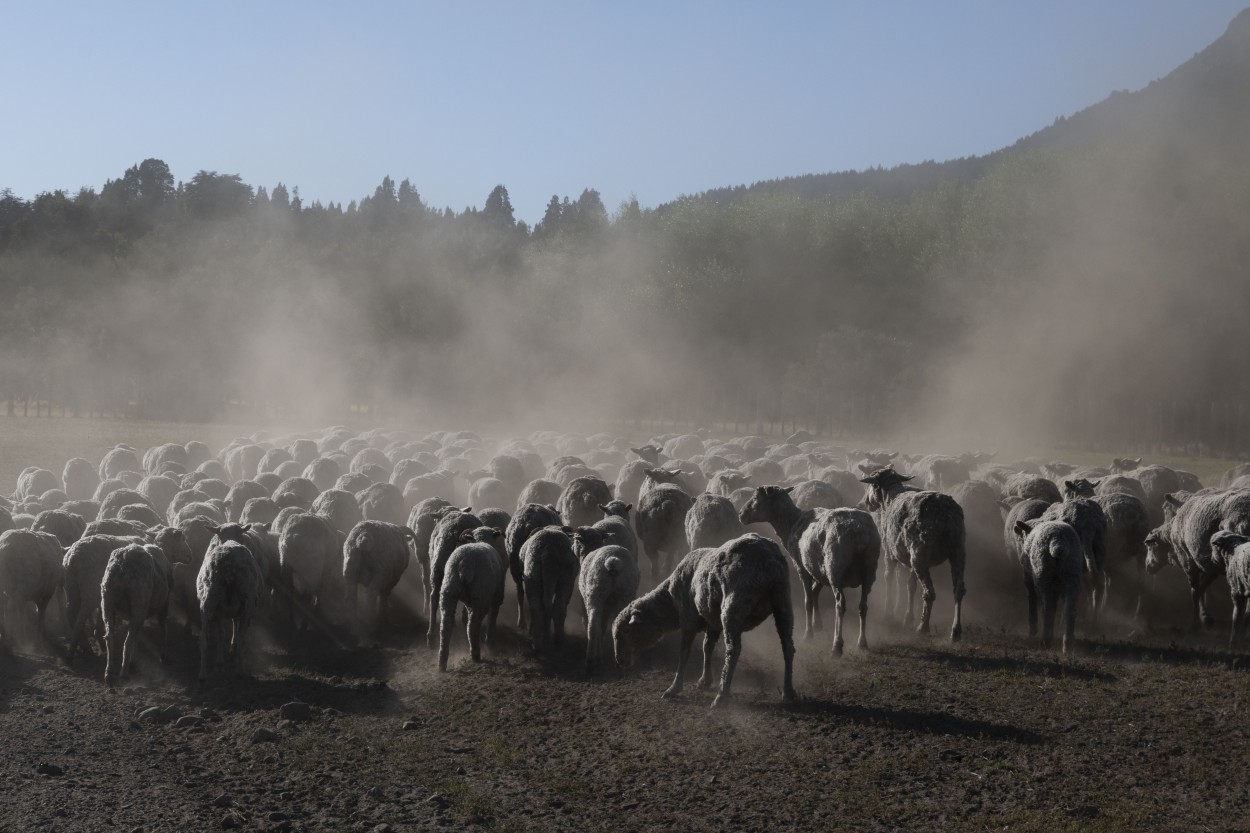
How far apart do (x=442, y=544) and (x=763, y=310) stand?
53.0 m

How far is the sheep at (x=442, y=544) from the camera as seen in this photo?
1452 cm

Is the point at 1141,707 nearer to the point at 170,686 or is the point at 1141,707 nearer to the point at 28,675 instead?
the point at 170,686

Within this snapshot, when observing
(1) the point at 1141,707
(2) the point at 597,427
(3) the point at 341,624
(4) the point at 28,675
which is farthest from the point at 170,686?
(2) the point at 597,427

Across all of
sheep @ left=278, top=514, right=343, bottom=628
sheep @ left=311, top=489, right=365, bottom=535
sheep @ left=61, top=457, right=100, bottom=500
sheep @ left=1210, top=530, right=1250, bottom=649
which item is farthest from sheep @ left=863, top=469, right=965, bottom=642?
sheep @ left=61, top=457, right=100, bottom=500

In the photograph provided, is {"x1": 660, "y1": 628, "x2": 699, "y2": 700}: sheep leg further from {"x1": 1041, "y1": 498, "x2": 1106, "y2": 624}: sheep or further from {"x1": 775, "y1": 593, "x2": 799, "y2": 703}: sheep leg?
{"x1": 1041, "y1": 498, "x2": 1106, "y2": 624}: sheep

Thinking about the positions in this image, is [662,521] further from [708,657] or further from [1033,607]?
[1033,607]

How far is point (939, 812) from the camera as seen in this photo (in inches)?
334

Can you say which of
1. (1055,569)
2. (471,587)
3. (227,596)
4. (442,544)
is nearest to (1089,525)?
(1055,569)

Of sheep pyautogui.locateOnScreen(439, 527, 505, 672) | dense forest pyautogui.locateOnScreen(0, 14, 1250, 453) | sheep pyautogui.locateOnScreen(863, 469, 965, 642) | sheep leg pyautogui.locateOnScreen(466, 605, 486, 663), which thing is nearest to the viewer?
sheep pyautogui.locateOnScreen(439, 527, 505, 672)

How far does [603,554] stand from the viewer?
13.1 metres

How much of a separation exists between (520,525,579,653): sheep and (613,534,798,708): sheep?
6.20ft

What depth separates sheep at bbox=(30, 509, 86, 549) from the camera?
16375mm

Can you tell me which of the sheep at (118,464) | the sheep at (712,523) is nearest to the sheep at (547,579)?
the sheep at (712,523)

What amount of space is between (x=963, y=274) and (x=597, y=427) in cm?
2073
